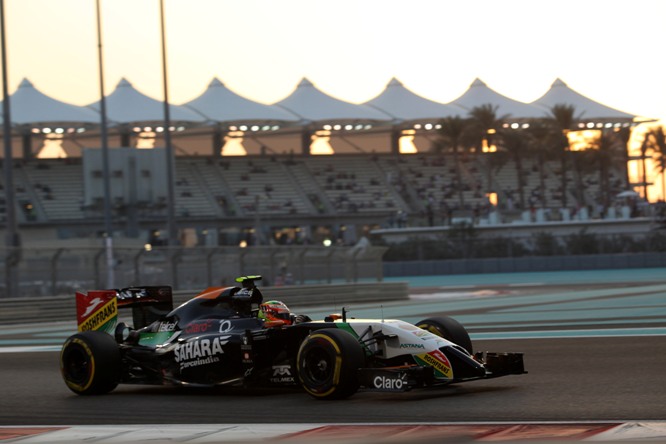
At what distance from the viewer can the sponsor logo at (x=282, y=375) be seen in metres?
10.2

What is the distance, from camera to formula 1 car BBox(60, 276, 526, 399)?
958cm

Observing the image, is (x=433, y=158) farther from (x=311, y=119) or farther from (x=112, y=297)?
(x=112, y=297)

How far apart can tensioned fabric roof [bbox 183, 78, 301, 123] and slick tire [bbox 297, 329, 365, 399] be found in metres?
62.8

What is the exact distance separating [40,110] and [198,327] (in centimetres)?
6200

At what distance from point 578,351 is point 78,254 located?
15.4 m

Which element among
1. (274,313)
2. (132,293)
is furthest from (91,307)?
(274,313)

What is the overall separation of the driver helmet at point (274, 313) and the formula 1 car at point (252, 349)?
0.02 meters

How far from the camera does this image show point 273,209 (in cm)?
7125

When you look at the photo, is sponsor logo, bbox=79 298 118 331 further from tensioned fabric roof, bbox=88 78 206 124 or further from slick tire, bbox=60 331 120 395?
tensioned fabric roof, bbox=88 78 206 124

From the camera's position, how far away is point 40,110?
231 ft

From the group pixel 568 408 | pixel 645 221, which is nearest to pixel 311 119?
pixel 645 221

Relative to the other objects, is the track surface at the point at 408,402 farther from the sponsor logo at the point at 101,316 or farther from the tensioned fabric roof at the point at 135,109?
the tensioned fabric roof at the point at 135,109

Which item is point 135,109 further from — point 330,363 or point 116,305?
point 330,363

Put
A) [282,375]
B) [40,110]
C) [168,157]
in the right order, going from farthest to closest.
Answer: [40,110] → [168,157] → [282,375]
